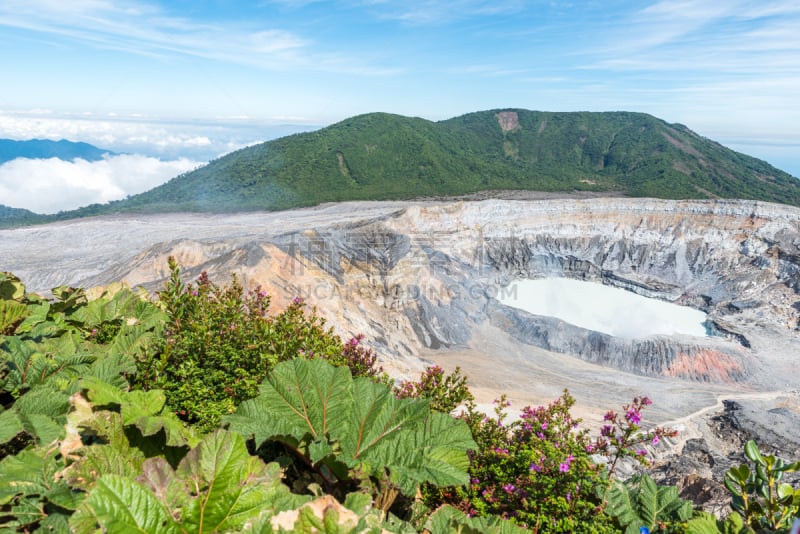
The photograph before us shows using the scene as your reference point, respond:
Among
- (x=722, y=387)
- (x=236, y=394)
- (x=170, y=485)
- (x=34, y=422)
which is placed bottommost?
(x=722, y=387)

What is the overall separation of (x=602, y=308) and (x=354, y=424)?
123ft

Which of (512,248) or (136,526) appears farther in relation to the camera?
(512,248)

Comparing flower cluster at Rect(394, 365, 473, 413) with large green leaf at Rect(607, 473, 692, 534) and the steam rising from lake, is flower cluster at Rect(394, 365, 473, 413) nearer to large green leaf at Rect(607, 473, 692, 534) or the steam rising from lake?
large green leaf at Rect(607, 473, 692, 534)

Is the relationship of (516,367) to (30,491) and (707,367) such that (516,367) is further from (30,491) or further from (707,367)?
(30,491)

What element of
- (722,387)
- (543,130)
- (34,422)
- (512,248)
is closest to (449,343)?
(722,387)

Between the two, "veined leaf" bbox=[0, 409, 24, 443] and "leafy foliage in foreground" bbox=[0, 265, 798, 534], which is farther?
"veined leaf" bbox=[0, 409, 24, 443]

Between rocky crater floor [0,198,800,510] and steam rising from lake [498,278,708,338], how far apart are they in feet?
4.66

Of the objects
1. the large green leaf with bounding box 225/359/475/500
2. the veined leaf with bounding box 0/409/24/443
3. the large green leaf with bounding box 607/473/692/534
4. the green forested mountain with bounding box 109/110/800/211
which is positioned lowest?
the large green leaf with bounding box 607/473/692/534

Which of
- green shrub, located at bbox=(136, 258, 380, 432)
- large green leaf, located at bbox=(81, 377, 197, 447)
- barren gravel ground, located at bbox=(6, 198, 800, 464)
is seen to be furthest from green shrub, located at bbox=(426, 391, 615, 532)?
barren gravel ground, located at bbox=(6, 198, 800, 464)

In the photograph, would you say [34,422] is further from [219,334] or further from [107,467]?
[219,334]

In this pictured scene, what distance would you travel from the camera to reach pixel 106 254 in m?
26.5

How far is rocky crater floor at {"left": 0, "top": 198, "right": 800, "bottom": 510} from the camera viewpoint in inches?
864

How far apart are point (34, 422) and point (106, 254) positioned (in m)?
27.9

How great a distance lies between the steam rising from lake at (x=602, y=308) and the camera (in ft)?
107
